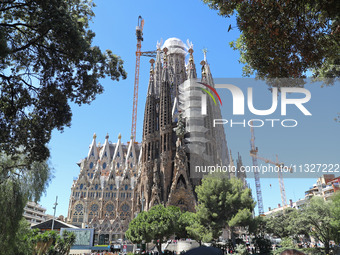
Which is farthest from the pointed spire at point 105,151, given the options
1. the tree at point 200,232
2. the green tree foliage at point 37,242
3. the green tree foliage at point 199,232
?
the tree at point 200,232

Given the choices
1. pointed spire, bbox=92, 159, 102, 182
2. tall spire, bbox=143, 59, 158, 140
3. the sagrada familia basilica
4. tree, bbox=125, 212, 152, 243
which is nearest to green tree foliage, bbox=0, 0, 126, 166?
tree, bbox=125, 212, 152, 243

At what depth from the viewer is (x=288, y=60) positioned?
8641 mm

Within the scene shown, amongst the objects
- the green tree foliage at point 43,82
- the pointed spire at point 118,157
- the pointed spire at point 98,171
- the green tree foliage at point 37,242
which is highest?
the pointed spire at point 118,157

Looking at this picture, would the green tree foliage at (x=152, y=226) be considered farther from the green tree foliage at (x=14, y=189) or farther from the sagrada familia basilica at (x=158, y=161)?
the sagrada familia basilica at (x=158, y=161)

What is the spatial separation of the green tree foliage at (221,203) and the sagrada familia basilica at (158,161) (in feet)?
58.8

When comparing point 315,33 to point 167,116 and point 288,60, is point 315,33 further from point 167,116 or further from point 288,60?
point 167,116

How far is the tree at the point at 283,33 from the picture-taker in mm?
7400

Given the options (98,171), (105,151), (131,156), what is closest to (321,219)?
(98,171)

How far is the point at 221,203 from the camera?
84.2ft

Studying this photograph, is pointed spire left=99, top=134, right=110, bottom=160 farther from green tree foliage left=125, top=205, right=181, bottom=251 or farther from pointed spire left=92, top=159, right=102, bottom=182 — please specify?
green tree foliage left=125, top=205, right=181, bottom=251

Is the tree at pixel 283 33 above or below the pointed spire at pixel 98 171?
below

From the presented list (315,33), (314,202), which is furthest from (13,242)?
(314,202)

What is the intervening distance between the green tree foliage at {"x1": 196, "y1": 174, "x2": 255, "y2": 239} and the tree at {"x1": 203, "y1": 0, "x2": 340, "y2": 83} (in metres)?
18.6

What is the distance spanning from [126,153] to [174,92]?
71.7 feet
